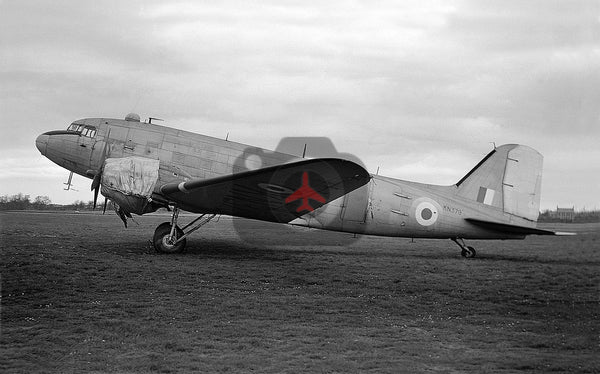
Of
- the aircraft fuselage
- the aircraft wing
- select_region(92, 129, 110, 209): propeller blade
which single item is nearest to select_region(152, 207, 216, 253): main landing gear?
the aircraft wing

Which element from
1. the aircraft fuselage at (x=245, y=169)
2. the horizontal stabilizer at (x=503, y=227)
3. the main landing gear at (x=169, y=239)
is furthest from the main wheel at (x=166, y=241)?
the horizontal stabilizer at (x=503, y=227)

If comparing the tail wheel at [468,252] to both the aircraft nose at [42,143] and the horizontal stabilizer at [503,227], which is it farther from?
the aircraft nose at [42,143]

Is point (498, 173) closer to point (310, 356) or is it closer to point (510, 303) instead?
point (510, 303)

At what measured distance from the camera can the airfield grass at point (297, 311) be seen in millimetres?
5570

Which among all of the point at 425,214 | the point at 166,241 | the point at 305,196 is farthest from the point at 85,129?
the point at 425,214

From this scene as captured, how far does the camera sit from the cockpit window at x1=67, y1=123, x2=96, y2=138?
13789mm

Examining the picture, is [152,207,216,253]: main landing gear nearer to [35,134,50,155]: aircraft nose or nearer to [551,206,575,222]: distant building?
[35,134,50,155]: aircraft nose

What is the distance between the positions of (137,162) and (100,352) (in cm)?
739

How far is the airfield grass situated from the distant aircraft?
3.68 feet

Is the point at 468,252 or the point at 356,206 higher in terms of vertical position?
the point at 356,206

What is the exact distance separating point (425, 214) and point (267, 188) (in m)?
4.75

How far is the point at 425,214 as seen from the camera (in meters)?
13.9

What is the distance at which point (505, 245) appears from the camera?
53.1ft

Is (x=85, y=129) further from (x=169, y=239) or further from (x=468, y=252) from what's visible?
(x=468, y=252)
